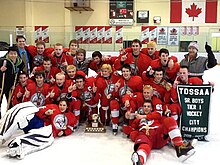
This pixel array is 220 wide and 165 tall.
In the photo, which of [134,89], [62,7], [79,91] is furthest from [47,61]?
[62,7]

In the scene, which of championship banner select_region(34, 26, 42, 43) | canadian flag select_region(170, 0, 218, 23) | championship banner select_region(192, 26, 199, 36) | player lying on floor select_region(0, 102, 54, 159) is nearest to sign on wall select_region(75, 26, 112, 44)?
championship banner select_region(34, 26, 42, 43)

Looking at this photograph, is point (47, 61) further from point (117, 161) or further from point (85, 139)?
point (117, 161)

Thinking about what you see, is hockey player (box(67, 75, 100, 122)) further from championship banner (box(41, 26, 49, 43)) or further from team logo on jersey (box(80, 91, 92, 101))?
championship banner (box(41, 26, 49, 43))

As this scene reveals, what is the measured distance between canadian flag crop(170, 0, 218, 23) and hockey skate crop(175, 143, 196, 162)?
39.9ft

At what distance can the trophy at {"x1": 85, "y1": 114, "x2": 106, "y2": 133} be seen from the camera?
3670 millimetres

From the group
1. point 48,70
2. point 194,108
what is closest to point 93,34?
point 48,70

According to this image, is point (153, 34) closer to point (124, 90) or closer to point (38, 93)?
point (124, 90)

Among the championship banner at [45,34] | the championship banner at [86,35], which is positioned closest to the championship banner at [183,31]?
the championship banner at [86,35]

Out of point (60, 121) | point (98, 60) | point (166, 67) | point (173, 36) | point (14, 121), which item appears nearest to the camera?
point (14, 121)

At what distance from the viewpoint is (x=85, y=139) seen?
3416 mm

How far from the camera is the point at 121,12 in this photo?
14.4m

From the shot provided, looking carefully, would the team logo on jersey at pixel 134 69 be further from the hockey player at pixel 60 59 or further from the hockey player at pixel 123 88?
the hockey player at pixel 60 59

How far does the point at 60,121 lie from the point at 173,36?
35.1 ft

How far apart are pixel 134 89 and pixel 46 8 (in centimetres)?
1254
